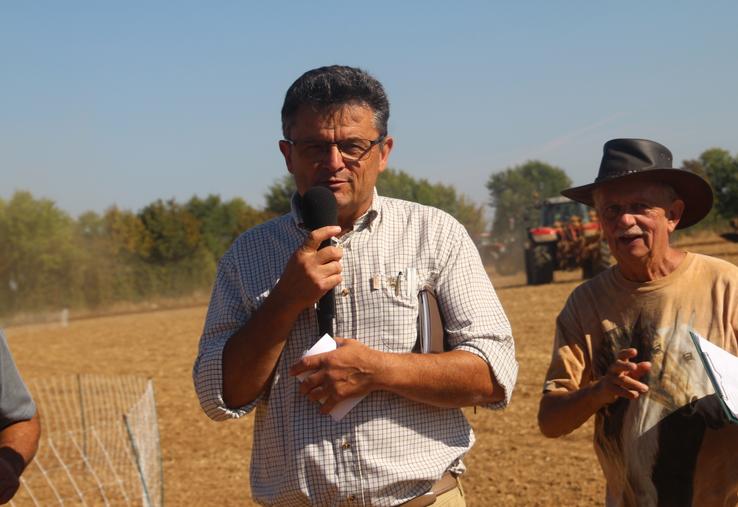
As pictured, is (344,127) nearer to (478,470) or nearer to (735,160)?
(478,470)

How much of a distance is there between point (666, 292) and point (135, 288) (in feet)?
154

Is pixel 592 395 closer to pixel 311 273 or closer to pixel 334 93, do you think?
pixel 311 273

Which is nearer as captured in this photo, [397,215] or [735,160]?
[397,215]

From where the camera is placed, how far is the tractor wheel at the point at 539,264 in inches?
989

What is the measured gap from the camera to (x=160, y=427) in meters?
10.7

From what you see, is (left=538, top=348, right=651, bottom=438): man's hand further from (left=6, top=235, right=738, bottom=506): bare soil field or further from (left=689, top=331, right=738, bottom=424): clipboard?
(left=6, top=235, right=738, bottom=506): bare soil field

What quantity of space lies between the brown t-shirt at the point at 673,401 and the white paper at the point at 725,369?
15cm

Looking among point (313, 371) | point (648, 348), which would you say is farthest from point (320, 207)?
point (648, 348)

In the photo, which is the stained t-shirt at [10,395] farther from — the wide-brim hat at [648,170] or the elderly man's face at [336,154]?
the wide-brim hat at [648,170]

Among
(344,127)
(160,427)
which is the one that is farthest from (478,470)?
(344,127)

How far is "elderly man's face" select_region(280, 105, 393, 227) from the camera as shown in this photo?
2.50 m

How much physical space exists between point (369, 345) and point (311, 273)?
312 millimetres

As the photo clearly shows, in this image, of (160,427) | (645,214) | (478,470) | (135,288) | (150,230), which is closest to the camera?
(645,214)

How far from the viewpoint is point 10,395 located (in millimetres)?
2746
